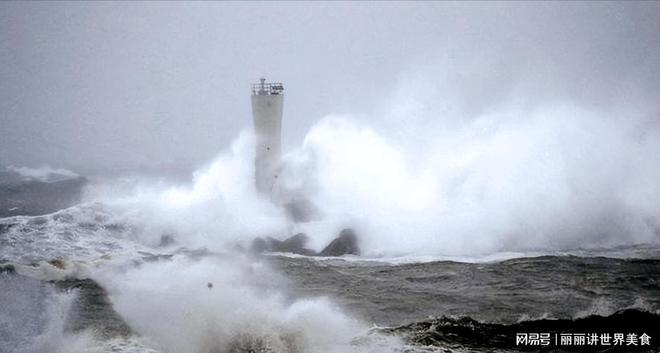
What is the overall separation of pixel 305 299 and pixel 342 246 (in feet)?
23.5

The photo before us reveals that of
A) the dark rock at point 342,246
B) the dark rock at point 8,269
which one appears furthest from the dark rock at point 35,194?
the dark rock at point 342,246

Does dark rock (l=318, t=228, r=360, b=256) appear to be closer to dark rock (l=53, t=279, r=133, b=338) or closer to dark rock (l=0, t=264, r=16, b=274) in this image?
dark rock (l=53, t=279, r=133, b=338)

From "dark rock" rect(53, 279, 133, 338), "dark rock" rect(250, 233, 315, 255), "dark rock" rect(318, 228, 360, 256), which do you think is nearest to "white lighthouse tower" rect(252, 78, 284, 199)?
"dark rock" rect(250, 233, 315, 255)

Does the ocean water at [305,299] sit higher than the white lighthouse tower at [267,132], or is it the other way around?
the white lighthouse tower at [267,132]

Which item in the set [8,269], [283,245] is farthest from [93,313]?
[283,245]

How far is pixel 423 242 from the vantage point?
65.8 feet

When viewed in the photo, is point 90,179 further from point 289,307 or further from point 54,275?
point 289,307

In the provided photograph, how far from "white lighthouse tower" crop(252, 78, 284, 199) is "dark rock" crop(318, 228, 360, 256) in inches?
244

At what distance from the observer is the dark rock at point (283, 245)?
1975 centimetres

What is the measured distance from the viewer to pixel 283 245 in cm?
2020

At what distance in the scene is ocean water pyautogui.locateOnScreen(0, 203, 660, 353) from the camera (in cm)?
1013

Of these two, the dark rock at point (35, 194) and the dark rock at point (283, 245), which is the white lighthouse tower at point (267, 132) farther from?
the dark rock at point (35, 194)

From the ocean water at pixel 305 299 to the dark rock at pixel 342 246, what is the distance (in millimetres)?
1095

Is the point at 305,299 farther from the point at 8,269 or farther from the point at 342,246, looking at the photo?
the point at 8,269
